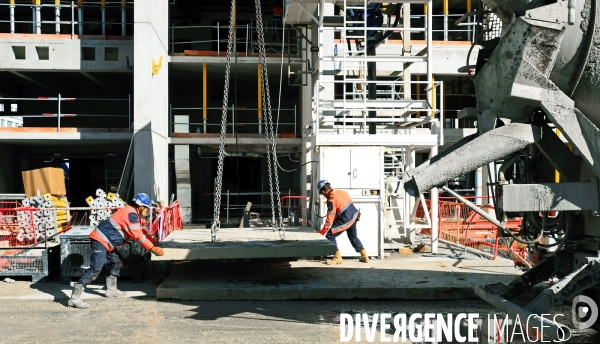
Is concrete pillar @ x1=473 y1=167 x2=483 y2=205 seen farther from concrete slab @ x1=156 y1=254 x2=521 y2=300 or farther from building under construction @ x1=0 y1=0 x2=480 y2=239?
concrete slab @ x1=156 y1=254 x2=521 y2=300

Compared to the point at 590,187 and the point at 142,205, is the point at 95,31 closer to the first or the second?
the point at 142,205

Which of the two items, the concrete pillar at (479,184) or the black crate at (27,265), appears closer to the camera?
the black crate at (27,265)

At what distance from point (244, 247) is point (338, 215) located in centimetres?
299

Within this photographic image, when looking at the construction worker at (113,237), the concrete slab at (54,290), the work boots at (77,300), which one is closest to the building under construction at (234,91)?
the construction worker at (113,237)

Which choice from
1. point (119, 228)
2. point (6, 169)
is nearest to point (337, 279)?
point (119, 228)

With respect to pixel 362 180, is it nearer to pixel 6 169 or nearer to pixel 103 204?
pixel 103 204

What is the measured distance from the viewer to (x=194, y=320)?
7.98 m

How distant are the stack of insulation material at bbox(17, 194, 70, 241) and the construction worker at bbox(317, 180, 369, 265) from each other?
6.41 metres

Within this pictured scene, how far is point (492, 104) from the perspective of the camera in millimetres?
6484

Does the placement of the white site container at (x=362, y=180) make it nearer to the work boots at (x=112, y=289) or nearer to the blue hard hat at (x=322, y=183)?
the blue hard hat at (x=322, y=183)

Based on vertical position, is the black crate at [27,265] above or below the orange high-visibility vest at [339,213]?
below

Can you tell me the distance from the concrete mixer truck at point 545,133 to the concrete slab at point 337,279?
2.88 m

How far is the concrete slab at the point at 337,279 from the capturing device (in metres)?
9.21

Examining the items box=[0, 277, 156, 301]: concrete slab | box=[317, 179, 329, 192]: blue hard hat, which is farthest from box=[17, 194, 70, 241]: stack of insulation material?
box=[317, 179, 329, 192]: blue hard hat
